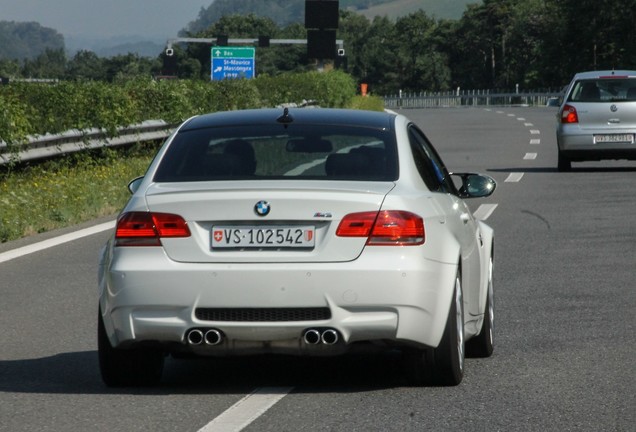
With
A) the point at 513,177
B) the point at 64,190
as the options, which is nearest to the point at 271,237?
the point at 64,190

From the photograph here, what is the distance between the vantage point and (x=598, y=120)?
24984mm

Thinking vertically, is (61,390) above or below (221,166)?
below

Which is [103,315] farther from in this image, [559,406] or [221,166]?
[559,406]

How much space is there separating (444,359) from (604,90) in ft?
62.5

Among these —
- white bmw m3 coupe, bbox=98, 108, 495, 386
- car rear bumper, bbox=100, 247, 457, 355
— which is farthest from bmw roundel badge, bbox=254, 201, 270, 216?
car rear bumper, bbox=100, 247, 457, 355

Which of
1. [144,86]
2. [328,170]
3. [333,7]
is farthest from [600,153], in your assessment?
[333,7]

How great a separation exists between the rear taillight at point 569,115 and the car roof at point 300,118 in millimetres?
17235

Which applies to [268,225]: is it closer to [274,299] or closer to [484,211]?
[274,299]

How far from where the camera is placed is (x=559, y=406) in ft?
22.2

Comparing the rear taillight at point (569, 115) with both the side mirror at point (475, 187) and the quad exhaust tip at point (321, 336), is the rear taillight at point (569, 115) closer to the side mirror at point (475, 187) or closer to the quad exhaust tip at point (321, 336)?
the side mirror at point (475, 187)

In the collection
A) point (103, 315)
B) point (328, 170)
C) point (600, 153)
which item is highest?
point (328, 170)

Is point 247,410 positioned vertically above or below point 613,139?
above

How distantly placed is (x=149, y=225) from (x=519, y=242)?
802cm

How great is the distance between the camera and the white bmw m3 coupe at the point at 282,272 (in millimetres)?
6777
